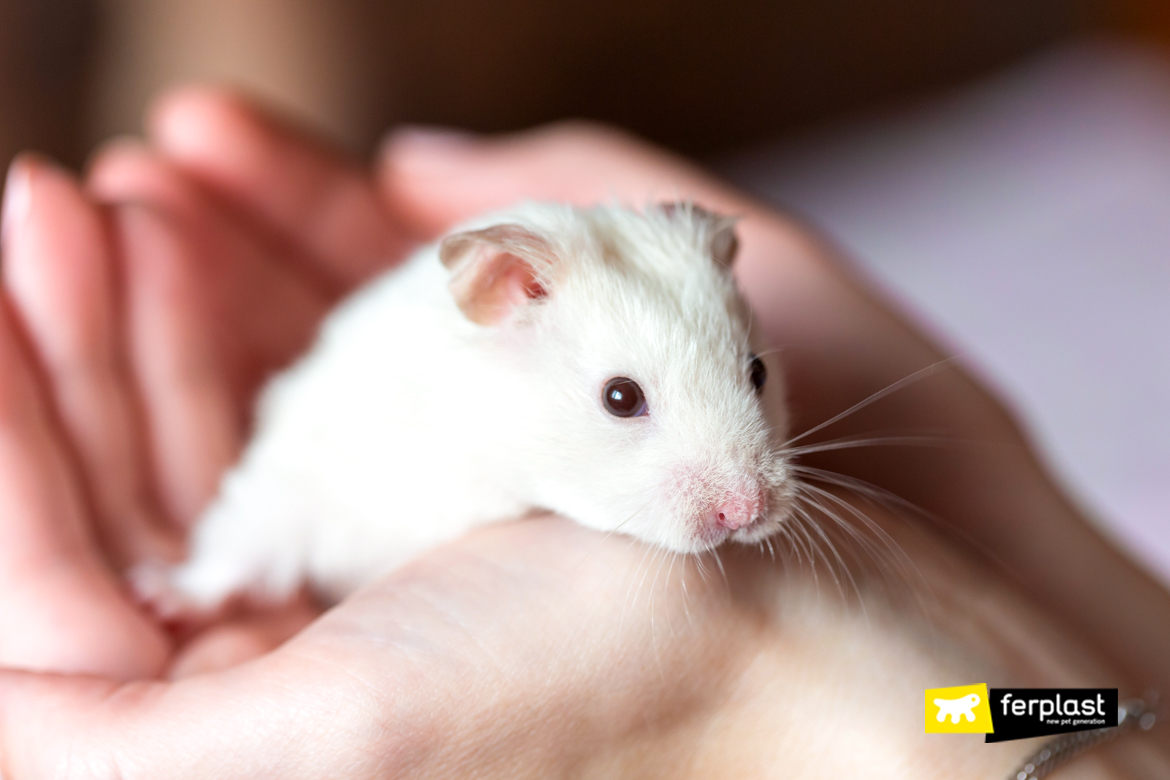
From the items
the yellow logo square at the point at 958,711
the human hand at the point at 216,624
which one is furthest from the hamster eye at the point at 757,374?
the yellow logo square at the point at 958,711

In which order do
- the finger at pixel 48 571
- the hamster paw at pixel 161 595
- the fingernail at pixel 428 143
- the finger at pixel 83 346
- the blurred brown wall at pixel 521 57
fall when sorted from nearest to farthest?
1. the finger at pixel 48 571
2. the hamster paw at pixel 161 595
3. the finger at pixel 83 346
4. the fingernail at pixel 428 143
5. the blurred brown wall at pixel 521 57

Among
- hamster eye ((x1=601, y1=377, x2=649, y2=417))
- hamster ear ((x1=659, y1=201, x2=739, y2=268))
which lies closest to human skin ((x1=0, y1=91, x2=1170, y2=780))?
hamster eye ((x1=601, y1=377, x2=649, y2=417))

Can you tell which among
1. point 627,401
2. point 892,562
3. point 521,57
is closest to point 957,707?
point 892,562

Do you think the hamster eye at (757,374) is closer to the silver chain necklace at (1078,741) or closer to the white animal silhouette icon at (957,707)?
the white animal silhouette icon at (957,707)

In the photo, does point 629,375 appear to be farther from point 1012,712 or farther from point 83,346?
point 83,346

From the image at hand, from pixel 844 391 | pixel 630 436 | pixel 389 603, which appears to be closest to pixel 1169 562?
pixel 844 391

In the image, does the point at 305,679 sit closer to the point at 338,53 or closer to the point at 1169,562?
the point at 1169,562
